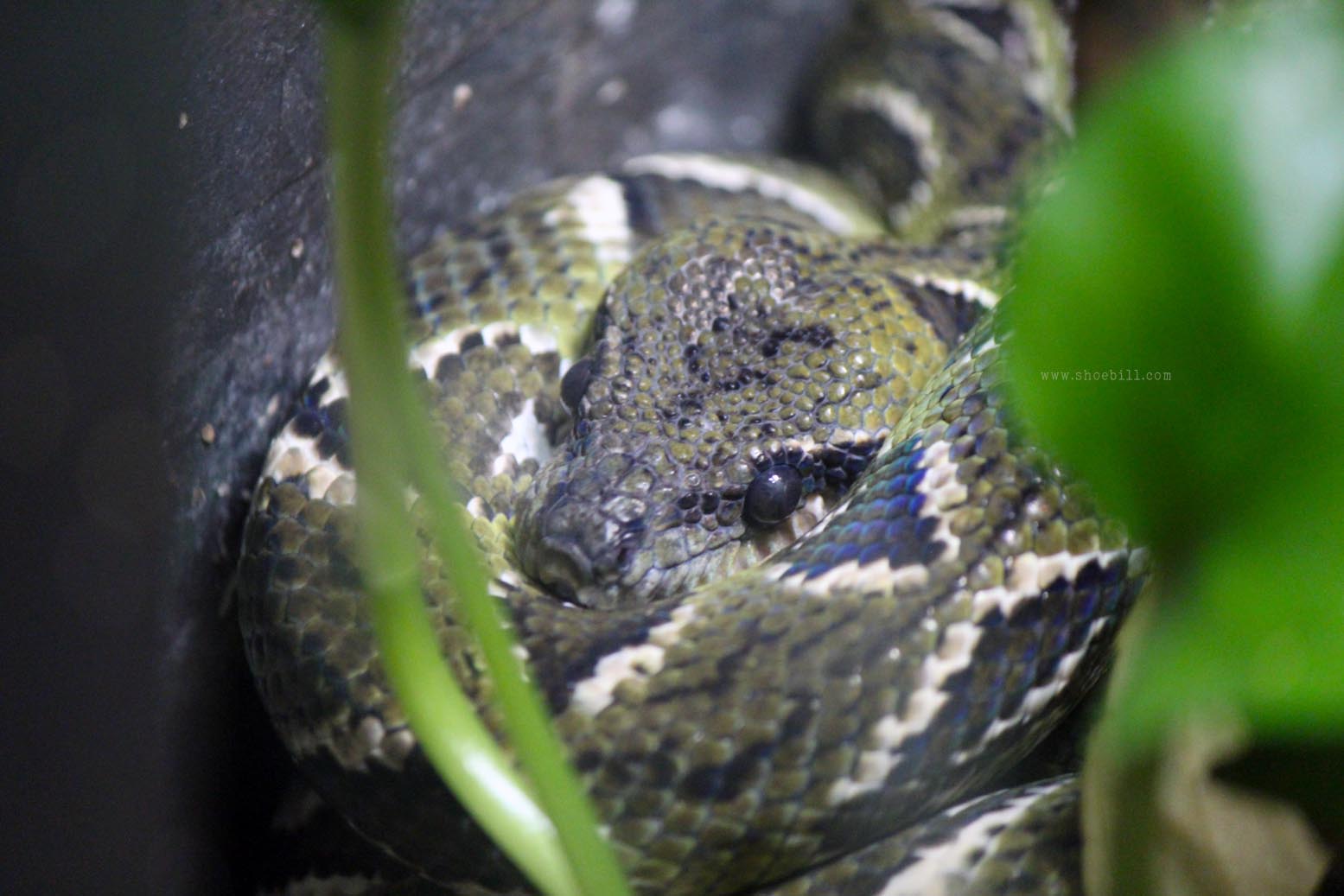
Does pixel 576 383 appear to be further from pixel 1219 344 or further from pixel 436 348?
pixel 1219 344

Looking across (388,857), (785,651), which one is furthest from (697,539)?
(388,857)

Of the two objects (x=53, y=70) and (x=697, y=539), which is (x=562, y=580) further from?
(x=53, y=70)

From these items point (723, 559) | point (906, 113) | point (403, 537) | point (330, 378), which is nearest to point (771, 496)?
point (723, 559)

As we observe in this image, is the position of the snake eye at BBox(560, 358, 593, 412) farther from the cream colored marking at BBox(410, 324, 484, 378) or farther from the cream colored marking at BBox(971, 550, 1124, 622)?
the cream colored marking at BBox(971, 550, 1124, 622)

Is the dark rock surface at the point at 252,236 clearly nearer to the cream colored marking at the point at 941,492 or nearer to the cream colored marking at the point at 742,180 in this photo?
the cream colored marking at the point at 742,180

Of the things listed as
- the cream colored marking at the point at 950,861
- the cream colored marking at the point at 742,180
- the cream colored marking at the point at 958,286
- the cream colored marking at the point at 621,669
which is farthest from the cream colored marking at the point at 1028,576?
the cream colored marking at the point at 742,180
